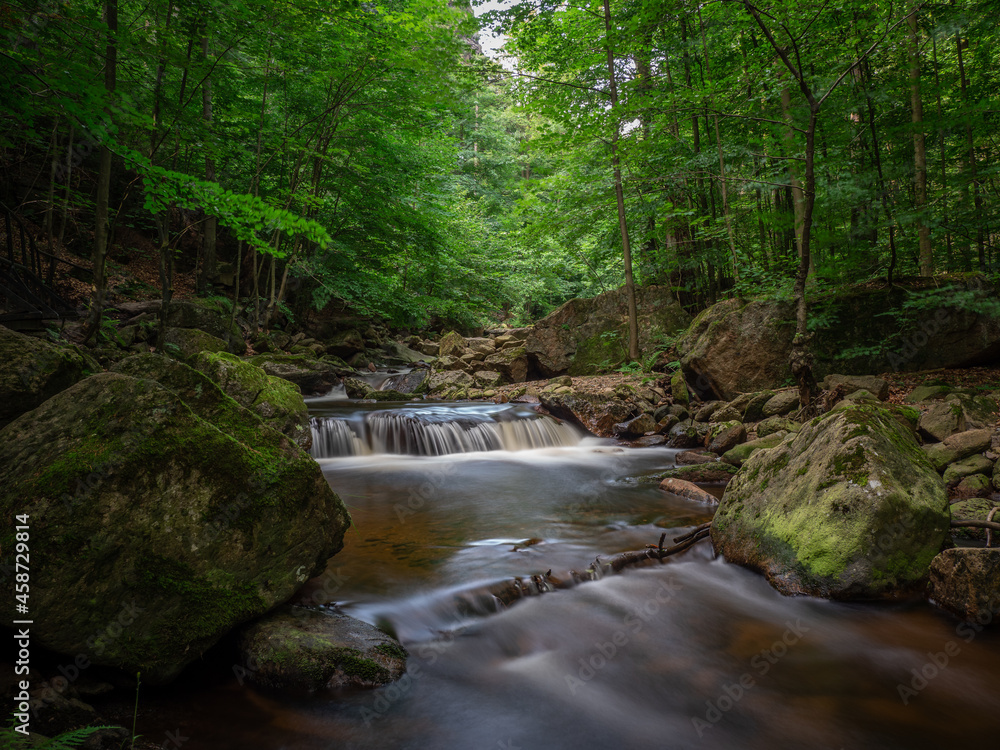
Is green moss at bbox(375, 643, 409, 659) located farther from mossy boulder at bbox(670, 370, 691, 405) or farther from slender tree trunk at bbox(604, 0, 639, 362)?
slender tree trunk at bbox(604, 0, 639, 362)

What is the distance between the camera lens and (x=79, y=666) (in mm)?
2375

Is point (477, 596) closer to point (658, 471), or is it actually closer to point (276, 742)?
point (276, 742)

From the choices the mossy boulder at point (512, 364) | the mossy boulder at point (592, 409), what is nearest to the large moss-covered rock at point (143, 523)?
the mossy boulder at point (592, 409)

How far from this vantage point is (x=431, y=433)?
962cm

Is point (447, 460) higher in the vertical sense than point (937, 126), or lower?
lower

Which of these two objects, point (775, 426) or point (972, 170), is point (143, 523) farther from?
point (972, 170)

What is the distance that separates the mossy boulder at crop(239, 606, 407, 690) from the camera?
2664 mm

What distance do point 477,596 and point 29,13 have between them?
6721mm

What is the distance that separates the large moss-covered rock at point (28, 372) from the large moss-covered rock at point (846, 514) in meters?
5.35

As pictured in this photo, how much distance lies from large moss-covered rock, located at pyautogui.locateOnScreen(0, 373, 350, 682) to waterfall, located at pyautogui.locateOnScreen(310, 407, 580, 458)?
6.23m

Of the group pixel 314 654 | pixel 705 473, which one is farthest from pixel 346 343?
pixel 314 654

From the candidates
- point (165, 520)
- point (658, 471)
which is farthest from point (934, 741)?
point (658, 471)

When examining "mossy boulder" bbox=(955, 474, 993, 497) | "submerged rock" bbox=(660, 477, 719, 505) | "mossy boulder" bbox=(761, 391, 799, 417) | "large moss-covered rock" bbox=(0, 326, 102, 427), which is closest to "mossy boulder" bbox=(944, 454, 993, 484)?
"mossy boulder" bbox=(955, 474, 993, 497)

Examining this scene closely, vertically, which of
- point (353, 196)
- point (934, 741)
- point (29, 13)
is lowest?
point (934, 741)
